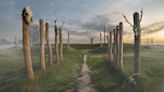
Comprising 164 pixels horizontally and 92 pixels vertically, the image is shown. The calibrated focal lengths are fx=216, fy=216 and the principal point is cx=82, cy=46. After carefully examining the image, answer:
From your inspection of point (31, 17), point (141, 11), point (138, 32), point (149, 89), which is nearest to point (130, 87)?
point (149, 89)

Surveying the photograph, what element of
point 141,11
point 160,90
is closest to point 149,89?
point 160,90

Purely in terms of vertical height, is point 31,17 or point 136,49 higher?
point 31,17

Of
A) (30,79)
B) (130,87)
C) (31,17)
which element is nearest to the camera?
(130,87)

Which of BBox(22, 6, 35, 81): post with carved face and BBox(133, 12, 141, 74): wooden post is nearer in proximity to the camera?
BBox(133, 12, 141, 74): wooden post

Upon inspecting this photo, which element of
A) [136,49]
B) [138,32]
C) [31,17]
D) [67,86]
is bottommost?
[67,86]

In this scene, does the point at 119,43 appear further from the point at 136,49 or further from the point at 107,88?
the point at 107,88

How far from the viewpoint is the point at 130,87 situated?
16875 mm

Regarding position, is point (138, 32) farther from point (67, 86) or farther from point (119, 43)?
point (67, 86)

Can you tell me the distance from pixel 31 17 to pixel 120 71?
439 inches

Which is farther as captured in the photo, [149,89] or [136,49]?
[136,49]

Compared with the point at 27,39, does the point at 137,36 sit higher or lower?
higher

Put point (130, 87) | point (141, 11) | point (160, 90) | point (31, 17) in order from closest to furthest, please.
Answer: point (160, 90), point (130, 87), point (141, 11), point (31, 17)

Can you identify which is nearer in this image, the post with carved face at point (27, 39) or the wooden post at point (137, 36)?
the wooden post at point (137, 36)

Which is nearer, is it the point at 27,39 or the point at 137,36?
the point at 137,36
